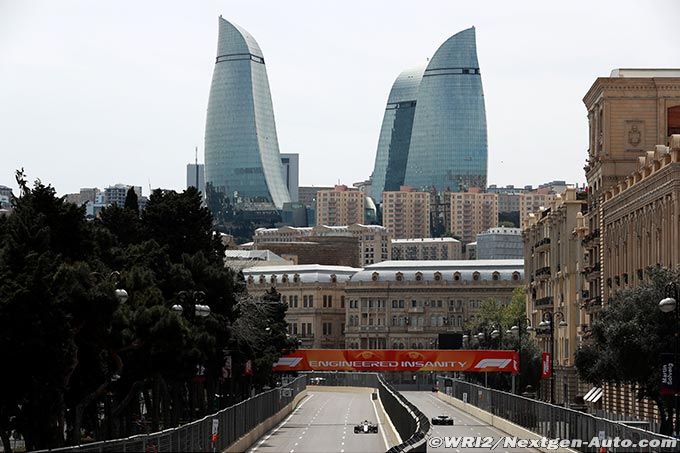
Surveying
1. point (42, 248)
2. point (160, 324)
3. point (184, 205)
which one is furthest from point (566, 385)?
point (42, 248)

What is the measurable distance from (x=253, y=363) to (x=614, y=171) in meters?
30.4

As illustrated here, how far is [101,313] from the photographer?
6278cm

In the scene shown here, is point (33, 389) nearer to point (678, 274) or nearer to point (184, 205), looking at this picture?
point (678, 274)

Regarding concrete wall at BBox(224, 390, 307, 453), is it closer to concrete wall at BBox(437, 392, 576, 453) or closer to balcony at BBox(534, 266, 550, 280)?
concrete wall at BBox(437, 392, 576, 453)

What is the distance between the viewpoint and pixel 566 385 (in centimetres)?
14462

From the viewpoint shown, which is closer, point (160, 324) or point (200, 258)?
point (160, 324)

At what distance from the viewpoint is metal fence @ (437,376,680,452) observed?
51.2 metres

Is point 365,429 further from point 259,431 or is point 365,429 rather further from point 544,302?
point 544,302

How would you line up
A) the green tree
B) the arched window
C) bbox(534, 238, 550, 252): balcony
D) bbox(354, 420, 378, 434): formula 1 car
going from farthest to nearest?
bbox(534, 238, 550, 252): balcony
the arched window
bbox(354, 420, 378, 434): formula 1 car
the green tree

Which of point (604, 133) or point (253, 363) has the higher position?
point (604, 133)

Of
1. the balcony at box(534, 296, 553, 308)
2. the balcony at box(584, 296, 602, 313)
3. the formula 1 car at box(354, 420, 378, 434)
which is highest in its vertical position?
the balcony at box(534, 296, 553, 308)

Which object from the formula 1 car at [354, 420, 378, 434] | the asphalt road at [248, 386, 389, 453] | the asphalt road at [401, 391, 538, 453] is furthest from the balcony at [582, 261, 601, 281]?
the formula 1 car at [354, 420, 378, 434]

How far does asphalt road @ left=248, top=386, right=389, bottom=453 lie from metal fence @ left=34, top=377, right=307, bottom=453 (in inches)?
63.0

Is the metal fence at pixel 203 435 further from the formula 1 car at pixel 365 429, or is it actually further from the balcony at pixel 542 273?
the balcony at pixel 542 273
